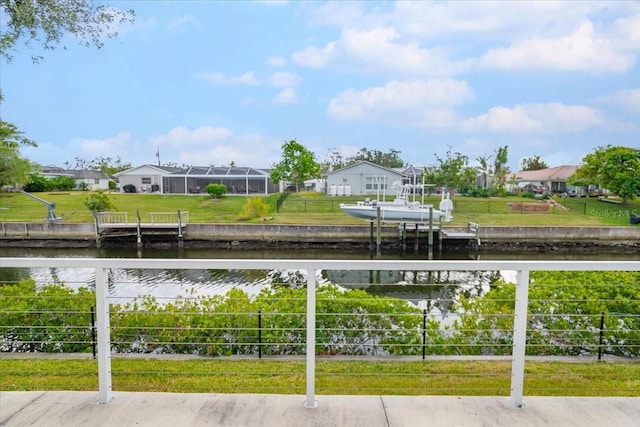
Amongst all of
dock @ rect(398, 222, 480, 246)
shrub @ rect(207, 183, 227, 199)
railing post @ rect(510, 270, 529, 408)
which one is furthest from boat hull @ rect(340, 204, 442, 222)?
railing post @ rect(510, 270, 529, 408)

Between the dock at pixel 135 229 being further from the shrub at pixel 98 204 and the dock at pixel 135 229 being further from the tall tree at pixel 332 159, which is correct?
the tall tree at pixel 332 159

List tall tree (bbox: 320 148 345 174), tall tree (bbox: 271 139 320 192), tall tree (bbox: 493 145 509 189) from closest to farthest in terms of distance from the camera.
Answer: tall tree (bbox: 271 139 320 192) → tall tree (bbox: 493 145 509 189) → tall tree (bbox: 320 148 345 174)

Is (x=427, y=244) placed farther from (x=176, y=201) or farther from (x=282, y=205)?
(x=176, y=201)

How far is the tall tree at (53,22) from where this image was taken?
3645mm

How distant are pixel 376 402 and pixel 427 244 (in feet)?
57.3

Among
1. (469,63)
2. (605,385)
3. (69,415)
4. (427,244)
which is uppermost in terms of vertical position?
(469,63)

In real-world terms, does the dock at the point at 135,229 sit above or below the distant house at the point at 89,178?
below

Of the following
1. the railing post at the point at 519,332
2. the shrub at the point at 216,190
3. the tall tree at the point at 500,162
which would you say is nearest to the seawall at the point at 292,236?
the shrub at the point at 216,190

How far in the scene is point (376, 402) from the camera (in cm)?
216

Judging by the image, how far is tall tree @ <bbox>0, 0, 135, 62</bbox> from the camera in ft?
12.0

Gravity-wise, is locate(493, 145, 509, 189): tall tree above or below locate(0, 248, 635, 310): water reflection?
above

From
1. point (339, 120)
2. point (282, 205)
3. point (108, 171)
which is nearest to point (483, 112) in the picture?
point (339, 120)

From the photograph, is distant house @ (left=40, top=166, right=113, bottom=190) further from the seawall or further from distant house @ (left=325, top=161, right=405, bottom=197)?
distant house @ (left=325, top=161, right=405, bottom=197)

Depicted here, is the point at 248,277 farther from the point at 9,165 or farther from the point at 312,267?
the point at 9,165
